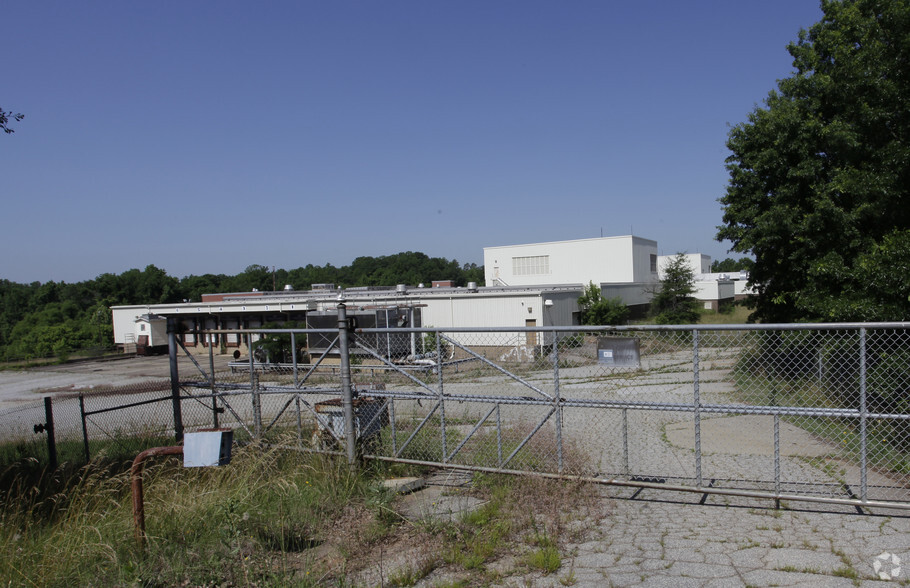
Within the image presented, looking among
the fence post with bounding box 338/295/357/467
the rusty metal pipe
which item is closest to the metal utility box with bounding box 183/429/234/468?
the rusty metal pipe

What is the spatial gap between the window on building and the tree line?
13.1 metres

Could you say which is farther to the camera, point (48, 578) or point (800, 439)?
point (800, 439)

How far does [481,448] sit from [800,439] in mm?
5190

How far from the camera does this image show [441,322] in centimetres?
2944

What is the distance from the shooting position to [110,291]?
74125 millimetres

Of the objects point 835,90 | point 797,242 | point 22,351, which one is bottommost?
Answer: point 22,351

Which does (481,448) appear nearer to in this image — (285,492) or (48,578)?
(285,492)

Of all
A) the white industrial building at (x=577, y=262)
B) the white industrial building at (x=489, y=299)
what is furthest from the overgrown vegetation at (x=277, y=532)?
the white industrial building at (x=577, y=262)

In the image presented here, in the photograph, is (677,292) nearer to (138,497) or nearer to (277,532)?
(277,532)

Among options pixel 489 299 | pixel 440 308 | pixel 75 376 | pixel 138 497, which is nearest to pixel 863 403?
pixel 138 497

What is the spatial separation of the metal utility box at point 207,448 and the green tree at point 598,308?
2941 centimetres

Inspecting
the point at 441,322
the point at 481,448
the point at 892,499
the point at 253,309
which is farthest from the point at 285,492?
the point at 253,309

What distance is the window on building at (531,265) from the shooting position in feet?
148

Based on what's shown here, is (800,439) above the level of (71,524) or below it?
below
